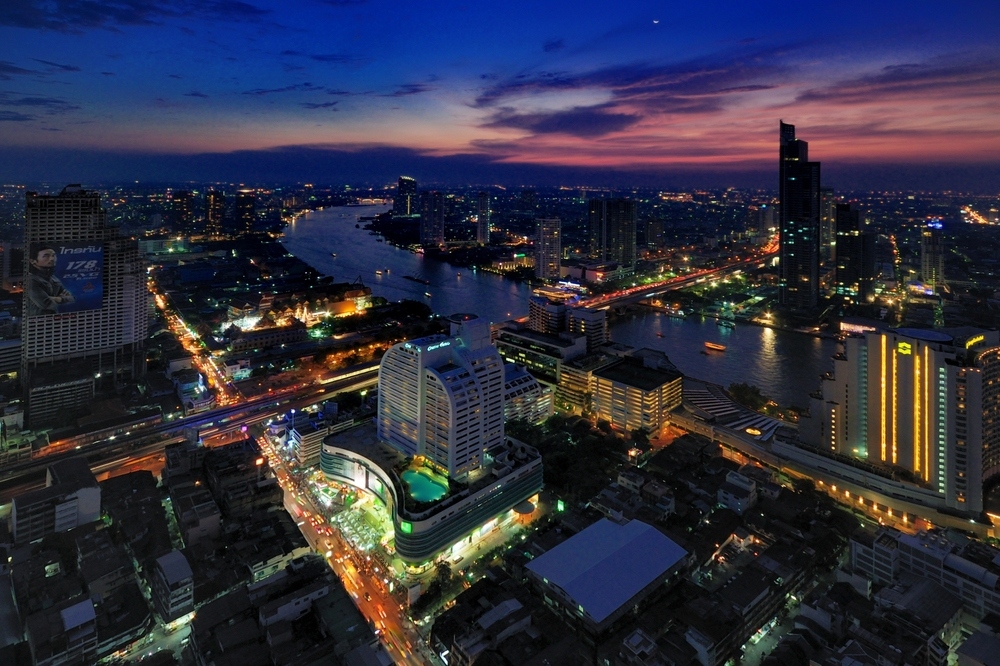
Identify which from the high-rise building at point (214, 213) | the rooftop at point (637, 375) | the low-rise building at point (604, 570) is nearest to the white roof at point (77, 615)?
the low-rise building at point (604, 570)

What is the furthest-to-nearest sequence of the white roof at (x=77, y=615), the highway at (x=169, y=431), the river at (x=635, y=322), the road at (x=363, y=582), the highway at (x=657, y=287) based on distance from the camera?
1. the highway at (x=657, y=287)
2. the river at (x=635, y=322)
3. the highway at (x=169, y=431)
4. the road at (x=363, y=582)
5. the white roof at (x=77, y=615)

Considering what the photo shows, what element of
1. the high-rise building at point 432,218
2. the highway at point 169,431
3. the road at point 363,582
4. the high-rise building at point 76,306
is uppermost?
the high-rise building at point 432,218

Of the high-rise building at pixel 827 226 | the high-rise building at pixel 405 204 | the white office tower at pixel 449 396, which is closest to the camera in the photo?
the white office tower at pixel 449 396

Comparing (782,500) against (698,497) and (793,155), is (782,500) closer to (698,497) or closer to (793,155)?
(698,497)

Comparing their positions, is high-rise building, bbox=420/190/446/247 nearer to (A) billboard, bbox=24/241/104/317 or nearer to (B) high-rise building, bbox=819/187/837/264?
(B) high-rise building, bbox=819/187/837/264

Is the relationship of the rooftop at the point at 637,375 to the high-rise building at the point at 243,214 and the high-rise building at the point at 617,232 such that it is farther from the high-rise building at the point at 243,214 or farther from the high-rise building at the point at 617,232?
the high-rise building at the point at 243,214

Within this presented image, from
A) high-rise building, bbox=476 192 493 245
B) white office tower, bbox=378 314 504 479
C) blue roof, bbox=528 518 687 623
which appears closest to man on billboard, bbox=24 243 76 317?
white office tower, bbox=378 314 504 479

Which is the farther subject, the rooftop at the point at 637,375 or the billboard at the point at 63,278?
the billboard at the point at 63,278
